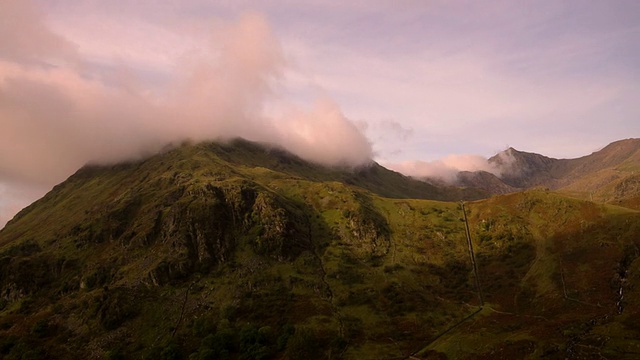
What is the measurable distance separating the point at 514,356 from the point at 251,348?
116886 millimetres

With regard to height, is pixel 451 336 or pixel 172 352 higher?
pixel 172 352

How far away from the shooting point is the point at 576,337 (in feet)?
466

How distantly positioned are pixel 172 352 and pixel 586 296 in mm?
197292

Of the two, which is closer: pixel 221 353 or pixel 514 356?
pixel 514 356

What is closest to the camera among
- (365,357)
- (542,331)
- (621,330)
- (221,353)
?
(621,330)

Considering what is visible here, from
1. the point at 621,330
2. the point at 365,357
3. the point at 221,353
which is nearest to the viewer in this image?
the point at 621,330

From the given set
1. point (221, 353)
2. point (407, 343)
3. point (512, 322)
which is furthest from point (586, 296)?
point (221, 353)

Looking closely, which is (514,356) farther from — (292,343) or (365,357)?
(292,343)

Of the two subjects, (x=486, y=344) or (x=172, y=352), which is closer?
(x=486, y=344)

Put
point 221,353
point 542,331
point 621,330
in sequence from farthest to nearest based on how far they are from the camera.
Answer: point 221,353, point 542,331, point 621,330

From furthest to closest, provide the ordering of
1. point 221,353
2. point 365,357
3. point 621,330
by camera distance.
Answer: point 221,353
point 365,357
point 621,330

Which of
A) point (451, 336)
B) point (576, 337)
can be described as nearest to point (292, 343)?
point (451, 336)

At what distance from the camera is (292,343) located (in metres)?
190

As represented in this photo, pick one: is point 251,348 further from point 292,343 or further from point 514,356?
point 514,356
